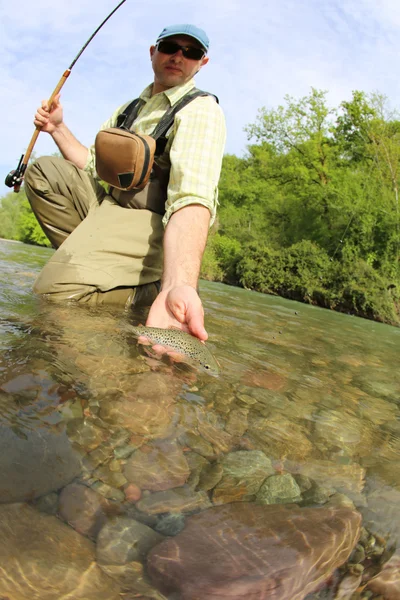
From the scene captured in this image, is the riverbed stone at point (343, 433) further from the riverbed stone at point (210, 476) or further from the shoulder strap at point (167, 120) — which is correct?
the shoulder strap at point (167, 120)

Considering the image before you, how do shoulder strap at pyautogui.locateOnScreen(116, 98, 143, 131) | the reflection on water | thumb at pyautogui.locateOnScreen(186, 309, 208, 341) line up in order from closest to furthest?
the reflection on water, thumb at pyautogui.locateOnScreen(186, 309, 208, 341), shoulder strap at pyautogui.locateOnScreen(116, 98, 143, 131)

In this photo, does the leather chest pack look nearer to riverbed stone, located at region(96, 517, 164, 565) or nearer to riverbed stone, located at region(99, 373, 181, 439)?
riverbed stone, located at region(99, 373, 181, 439)

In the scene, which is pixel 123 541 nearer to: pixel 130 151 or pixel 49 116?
pixel 130 151

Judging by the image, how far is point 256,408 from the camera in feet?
7.94

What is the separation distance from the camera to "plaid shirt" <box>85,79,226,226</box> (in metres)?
3.29

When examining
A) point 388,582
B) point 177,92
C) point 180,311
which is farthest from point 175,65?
point 388,582

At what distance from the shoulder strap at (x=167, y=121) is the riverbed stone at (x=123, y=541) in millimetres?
3207

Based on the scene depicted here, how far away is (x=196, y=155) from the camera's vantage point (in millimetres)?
3398

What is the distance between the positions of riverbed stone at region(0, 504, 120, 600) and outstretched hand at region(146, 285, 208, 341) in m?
1.50

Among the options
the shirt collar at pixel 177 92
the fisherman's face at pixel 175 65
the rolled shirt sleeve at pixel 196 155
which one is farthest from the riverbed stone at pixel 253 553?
the fisherman's face at pixel 175 65

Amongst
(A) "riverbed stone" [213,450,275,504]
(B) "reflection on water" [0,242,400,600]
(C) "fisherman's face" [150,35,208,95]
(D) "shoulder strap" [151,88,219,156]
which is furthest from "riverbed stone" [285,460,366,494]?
(C) "fisherman's face" [150,35,208,95]

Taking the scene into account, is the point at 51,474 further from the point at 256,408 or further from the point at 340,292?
the point at 340,292

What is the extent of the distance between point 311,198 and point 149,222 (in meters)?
29.8

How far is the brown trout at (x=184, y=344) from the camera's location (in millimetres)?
2711
